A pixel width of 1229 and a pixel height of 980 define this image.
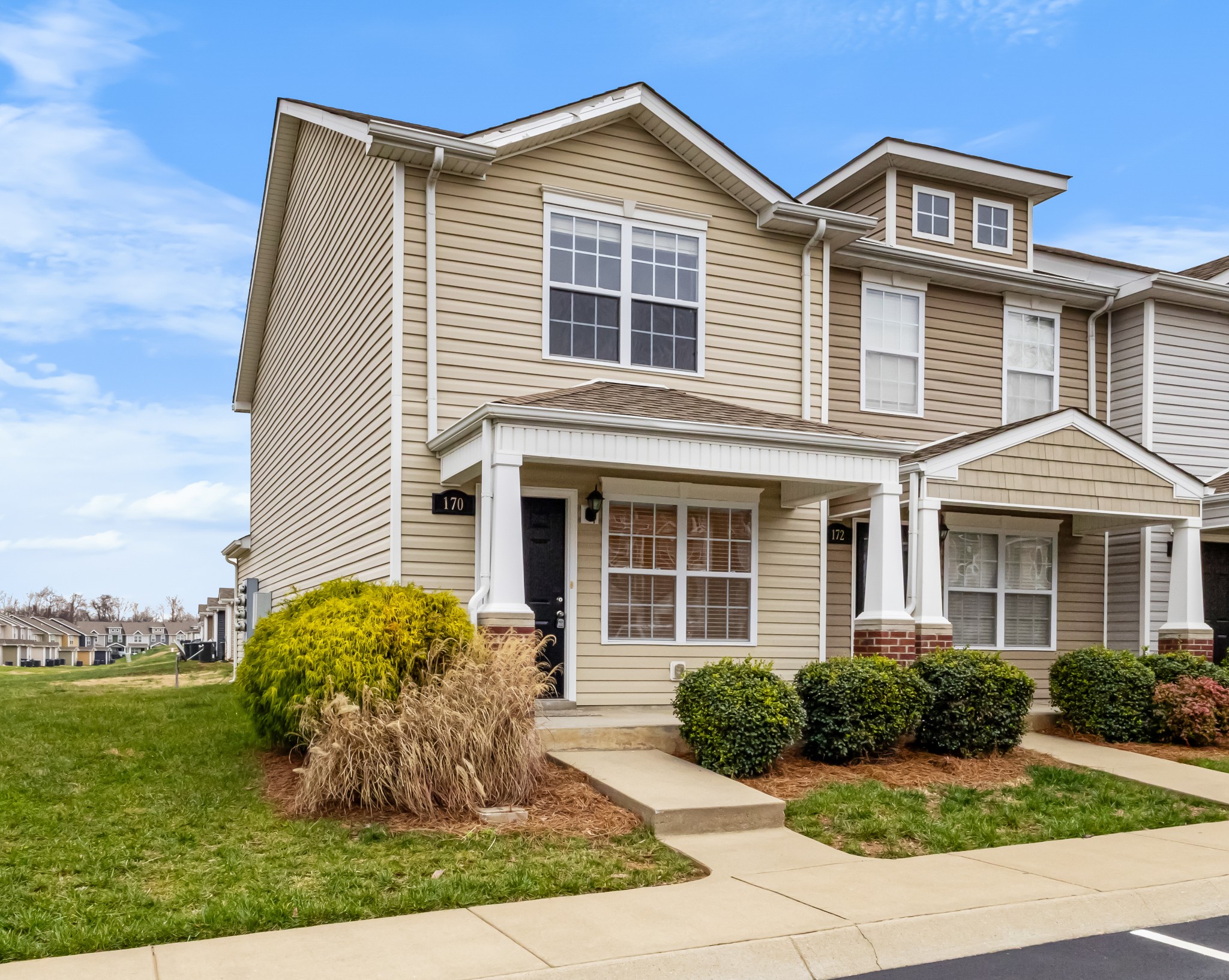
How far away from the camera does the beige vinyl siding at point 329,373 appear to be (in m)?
12.0

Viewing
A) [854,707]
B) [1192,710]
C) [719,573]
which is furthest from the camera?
[719,573]

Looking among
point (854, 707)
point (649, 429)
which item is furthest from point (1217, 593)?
point (649, 429)

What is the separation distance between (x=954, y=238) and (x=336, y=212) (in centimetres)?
851

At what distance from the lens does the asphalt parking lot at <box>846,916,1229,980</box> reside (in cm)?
552

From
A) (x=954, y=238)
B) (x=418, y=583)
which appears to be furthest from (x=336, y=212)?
(x=954, y=238)

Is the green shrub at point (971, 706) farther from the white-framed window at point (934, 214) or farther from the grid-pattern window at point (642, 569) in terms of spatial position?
the white-framed window at point (934, 214)

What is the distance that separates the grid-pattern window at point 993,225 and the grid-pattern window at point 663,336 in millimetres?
5567

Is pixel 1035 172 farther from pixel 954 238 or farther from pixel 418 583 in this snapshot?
pixel 418 583

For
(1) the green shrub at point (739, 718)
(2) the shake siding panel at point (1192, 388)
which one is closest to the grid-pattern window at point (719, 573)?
(1) the green shrub at point (739, 718)

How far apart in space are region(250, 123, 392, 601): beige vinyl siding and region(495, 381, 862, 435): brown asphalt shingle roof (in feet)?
5.88

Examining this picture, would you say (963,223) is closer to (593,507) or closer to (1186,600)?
(1186,600)

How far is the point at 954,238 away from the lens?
1581cm

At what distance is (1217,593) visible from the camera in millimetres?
16562

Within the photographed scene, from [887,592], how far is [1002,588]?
4.03 metres
